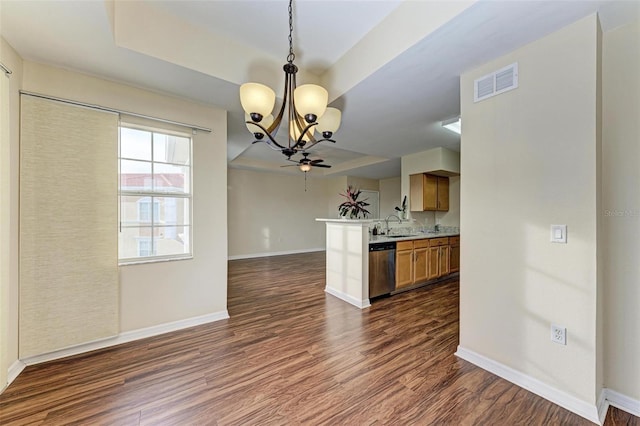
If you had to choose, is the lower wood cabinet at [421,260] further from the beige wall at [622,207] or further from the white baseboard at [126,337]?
the white baseboard at [126,337]

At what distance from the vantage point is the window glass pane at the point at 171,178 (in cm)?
266

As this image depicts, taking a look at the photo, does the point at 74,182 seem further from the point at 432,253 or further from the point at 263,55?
the point at 432,253

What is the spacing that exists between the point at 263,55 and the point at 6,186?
90.6 inches

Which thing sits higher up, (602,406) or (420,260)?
(420,260)

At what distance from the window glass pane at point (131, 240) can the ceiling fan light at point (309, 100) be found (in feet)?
6.93

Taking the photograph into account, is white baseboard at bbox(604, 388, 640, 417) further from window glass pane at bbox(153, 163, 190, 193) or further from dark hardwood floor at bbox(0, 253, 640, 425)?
window glass pane at bbox(153, 163, 190, 193)

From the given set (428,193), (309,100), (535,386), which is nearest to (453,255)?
(428,193)

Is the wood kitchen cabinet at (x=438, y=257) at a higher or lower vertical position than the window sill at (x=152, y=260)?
lower

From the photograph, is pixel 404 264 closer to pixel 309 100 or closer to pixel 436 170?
pixel 436 170

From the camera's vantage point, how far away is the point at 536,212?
1.76m

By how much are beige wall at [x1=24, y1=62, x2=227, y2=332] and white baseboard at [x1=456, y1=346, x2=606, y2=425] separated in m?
2.66

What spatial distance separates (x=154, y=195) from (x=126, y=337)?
144cm

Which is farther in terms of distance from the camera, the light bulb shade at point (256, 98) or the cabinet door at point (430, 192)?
the cabinet door at point (430, 192)

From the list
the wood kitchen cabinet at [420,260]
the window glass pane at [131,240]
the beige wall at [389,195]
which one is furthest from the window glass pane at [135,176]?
the beige wall at [389,195]
